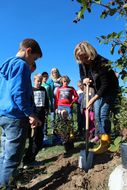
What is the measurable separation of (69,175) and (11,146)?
38.4 inches

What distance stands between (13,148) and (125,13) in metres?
2.06

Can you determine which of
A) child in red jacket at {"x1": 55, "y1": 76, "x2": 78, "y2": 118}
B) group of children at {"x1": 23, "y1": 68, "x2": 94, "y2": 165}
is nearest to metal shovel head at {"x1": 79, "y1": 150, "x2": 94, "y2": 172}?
group of children at {"x1": 23, "y1": 68, "x2": 94, "y2": 165}

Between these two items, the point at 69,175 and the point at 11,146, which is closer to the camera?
the point at 11,146

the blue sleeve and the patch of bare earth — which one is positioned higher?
the blue sleeve

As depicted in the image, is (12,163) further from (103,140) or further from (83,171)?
(103,140)

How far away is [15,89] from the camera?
4320 mm

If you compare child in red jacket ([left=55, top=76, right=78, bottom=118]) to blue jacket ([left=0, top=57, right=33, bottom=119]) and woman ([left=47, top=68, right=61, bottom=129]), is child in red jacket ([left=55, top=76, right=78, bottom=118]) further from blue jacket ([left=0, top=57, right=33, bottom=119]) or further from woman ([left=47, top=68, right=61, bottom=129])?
blue jacket ([left=0, top=57, right=33, bottom=119])

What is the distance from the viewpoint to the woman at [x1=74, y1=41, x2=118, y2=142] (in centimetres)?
561

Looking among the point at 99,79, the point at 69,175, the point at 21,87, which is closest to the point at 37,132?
the point at 99,79

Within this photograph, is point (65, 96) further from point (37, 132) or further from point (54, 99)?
point (37, 132)

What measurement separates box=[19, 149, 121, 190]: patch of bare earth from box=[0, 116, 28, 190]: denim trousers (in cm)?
48

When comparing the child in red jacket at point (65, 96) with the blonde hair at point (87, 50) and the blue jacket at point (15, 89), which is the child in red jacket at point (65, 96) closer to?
the blonde hair at point (87, 50)

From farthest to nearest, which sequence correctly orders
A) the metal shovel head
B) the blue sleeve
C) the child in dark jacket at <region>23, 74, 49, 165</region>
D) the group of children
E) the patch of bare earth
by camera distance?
the group of children < the child in dark jacket at <region>23, 74, 49, 165</region> < the metal shovel head < the patch of bare earth < the blue sleeve

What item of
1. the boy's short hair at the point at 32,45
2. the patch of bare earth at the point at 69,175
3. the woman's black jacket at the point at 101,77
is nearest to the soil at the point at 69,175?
the patch of bare earth at the point at 69,175
